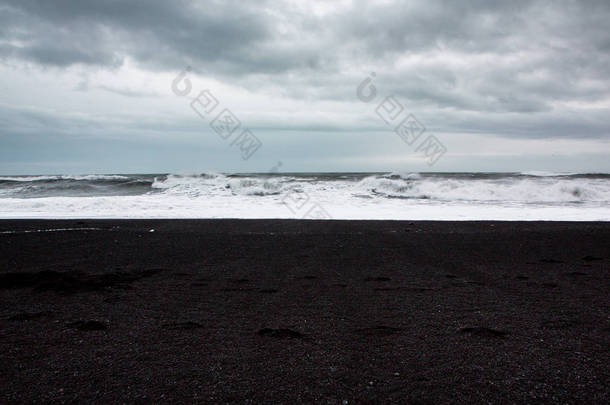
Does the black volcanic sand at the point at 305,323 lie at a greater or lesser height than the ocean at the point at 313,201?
lesser

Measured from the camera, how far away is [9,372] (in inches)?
107

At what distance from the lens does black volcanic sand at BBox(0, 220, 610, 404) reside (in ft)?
8.33

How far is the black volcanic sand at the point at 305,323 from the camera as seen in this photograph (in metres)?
2.54

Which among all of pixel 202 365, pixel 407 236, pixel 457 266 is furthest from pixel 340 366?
pixel 407 236

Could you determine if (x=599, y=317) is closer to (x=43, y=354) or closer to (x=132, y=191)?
(x=43, y=354)

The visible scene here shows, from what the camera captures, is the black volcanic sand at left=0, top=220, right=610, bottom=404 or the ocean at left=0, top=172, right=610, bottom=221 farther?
the ocean at left=0, top=172, right=610, bottom=221

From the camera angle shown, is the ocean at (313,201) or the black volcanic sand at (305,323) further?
the ocean at (313,201)

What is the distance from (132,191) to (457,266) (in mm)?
25029

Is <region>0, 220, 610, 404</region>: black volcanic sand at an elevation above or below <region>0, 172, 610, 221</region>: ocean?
below

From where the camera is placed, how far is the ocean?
13203 mm

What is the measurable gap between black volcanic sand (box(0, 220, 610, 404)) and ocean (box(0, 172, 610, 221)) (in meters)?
5.96

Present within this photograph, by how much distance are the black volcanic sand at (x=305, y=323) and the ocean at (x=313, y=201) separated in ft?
19.5

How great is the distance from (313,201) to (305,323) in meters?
15.6

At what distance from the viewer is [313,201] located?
63.2ft
